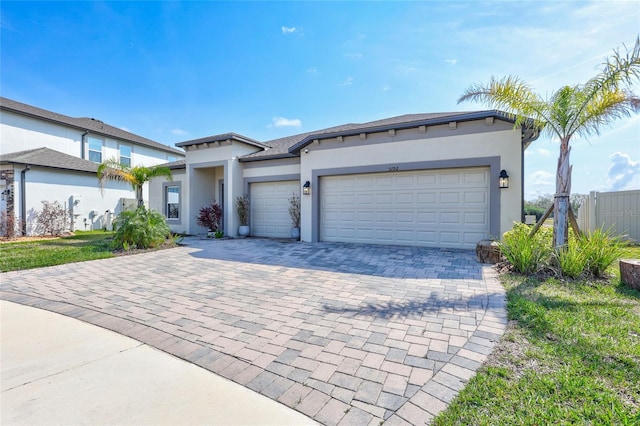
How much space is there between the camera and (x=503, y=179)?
7.89m

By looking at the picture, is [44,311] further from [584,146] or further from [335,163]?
[584,146]

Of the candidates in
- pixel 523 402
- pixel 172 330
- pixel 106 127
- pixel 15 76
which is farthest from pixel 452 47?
pixel 106 127

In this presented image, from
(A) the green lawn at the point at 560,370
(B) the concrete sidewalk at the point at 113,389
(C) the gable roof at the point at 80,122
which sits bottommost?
(B) the concrete sidewalk at the point at 113,389

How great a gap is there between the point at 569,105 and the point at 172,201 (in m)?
15.7

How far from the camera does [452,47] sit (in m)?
8.18

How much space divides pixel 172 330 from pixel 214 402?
1626 mm

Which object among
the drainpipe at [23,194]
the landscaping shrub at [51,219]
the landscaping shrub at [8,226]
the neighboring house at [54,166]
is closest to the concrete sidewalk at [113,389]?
the landscaping shrub at [8,226]

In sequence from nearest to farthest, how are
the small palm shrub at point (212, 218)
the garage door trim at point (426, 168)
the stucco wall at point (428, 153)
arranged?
1. the stucco wall at point (428, 153)
2. the garage door trim at point (426, 168)
3. the small palm shrub at point (212, 218)

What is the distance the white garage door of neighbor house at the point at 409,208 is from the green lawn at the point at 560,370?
14.9 feet

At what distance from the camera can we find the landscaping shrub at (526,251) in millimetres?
5742

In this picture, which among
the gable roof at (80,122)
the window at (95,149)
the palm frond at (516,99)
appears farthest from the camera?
the window at (95,149)

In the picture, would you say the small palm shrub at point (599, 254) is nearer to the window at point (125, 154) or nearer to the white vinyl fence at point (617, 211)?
the white vinyl fence at point (617, 211)

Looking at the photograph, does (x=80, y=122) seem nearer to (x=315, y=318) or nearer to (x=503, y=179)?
(x=315, y=318)

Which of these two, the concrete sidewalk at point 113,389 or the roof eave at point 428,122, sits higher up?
the roof eave at point 428,122
